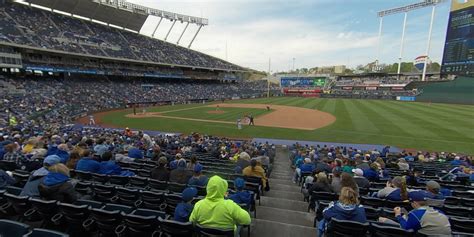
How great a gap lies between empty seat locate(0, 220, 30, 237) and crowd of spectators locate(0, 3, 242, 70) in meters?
44.3

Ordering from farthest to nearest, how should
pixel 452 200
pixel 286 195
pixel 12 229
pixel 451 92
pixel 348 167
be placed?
pixel 451 92 → pixel 286 195 → pixel 348 167 → pixel 452 200 → pixel 12 229

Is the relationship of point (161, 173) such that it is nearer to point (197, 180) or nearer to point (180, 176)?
point (180, 176)

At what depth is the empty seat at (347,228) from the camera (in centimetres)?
378

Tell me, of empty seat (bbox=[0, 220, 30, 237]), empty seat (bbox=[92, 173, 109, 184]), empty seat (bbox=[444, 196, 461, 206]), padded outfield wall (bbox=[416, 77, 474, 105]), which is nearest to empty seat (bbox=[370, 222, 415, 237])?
empty seat (bbox=[444, 196, 461, 206])

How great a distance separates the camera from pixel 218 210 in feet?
11.5

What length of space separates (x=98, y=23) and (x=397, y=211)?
6913cm

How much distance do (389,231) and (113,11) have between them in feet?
219

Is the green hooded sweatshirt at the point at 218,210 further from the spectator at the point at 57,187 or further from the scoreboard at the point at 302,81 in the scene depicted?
the scoreboard at the point at 302,81

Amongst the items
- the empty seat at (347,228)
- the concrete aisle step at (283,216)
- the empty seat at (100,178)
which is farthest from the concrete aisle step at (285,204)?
the empty seat at (100,178)

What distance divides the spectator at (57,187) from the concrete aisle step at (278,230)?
348 centimetres

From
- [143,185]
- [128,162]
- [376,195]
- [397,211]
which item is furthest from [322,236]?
[128,162]

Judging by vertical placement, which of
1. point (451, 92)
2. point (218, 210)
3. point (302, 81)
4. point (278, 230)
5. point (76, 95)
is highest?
point (302, 81)

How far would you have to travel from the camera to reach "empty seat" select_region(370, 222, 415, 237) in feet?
12.3

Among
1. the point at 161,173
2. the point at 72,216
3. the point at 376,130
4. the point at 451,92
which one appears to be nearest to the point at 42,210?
the point at 72,216
